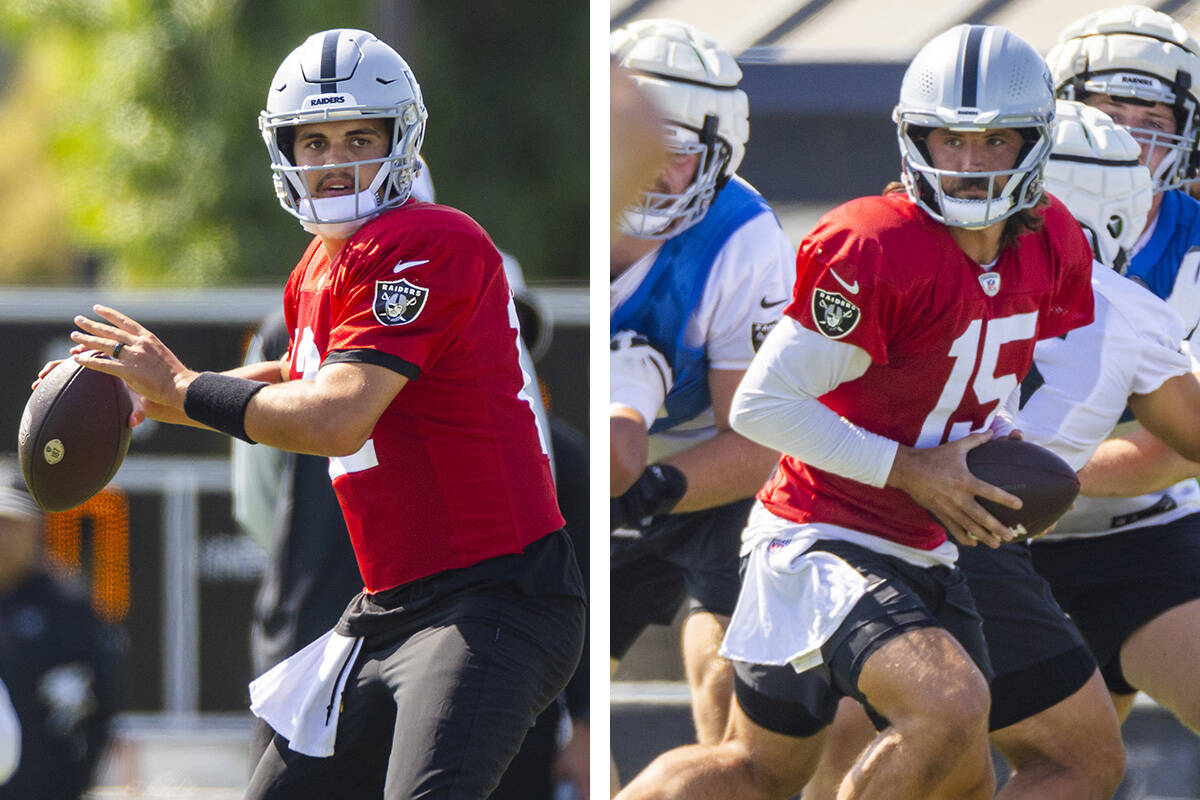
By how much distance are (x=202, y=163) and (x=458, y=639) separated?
8255mm

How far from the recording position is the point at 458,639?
2.86m

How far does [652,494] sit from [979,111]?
3.73ft

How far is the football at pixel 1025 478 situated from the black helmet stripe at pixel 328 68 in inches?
49.1

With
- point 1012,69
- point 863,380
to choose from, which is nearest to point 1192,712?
point 863,380

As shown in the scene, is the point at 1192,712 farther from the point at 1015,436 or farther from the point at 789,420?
the point at 789,420

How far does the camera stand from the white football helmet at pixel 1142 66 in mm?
3881

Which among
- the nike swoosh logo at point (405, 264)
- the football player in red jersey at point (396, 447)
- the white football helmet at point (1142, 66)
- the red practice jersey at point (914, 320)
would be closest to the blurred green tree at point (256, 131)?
the white football helmet at point (1142, 66)

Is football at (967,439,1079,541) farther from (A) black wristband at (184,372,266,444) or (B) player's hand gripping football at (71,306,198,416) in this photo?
(B) player's hand gripping football at (71,306,198,416)

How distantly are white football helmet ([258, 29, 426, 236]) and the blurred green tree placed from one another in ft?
22.8

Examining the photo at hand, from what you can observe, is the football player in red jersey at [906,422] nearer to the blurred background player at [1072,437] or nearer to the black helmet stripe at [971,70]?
the black helmet stripe at [971,70]

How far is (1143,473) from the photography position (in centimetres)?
376

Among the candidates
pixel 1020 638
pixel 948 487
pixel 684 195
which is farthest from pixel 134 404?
pixel 1020 638

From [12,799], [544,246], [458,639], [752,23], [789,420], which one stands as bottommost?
[544,246]

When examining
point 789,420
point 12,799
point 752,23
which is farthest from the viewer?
point 12,799
